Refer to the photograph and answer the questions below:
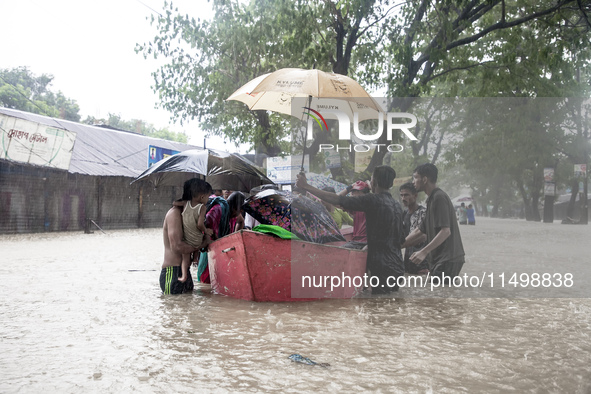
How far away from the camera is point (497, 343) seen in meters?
4.48

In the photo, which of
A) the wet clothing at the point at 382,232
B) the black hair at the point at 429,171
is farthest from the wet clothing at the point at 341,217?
the black hair at the point at 429,171

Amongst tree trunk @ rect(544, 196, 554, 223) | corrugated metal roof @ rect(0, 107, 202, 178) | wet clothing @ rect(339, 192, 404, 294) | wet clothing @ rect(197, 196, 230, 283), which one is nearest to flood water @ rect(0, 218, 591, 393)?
wet clothing @ rect(339, 192, 404, 294)

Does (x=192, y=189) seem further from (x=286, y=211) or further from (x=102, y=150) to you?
(x=102, y=150)

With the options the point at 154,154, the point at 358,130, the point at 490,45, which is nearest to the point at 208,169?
the point at 358,130

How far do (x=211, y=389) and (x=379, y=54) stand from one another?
11572 mm

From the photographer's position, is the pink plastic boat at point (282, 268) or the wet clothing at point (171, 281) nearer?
the pink plastic boat at point (282, 268)

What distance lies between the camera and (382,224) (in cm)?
676

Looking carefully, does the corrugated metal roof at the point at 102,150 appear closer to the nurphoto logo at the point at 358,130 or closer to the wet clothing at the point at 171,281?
the wet clothing at the point at 171,281

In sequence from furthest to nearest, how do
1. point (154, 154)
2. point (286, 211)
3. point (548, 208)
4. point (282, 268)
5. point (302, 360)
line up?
point (154, 154) < point (548, 208) < point (286, 211) < point (282, 268) < point (302, 360)

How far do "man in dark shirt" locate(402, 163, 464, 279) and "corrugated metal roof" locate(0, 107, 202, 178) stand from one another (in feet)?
54.8

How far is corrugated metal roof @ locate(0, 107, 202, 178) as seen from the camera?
21.2 m

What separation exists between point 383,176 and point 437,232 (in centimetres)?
110

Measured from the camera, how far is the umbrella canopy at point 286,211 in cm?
653

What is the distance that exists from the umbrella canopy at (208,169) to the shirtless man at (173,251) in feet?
5.52
